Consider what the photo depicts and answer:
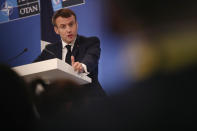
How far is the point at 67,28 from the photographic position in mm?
2965

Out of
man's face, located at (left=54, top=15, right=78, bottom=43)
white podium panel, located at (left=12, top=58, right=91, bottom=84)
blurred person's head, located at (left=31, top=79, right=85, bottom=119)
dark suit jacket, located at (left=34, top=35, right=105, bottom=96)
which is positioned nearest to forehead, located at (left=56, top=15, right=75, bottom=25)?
man's face, located at (left=54, top=15, right=78, bottom=43)

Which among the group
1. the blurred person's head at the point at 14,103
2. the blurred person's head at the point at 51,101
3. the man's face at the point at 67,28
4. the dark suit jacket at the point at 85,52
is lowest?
the dark suit jacket at the point at 85,52

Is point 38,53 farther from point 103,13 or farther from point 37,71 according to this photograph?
point 37,71

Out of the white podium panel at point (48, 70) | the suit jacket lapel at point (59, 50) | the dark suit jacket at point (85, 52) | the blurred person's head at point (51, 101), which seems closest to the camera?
the blurred person's head at point (51, 101)

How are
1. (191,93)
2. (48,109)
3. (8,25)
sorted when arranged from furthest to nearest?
(8,25), (48,109), (191,93)

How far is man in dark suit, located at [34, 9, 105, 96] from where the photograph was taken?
2717 millimetres

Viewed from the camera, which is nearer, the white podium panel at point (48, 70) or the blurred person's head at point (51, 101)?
the blurred person's head at point (51, 101)

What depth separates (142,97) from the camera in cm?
29

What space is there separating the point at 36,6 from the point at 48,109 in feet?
10.1

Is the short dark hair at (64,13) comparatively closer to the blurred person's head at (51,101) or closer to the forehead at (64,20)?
the forehead at (64,20)

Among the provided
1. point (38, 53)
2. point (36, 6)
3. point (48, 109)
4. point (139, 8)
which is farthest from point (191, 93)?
point (36, 6)

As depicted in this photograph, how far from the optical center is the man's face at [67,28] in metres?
2.95

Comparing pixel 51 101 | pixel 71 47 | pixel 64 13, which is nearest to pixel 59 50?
pixel 71 47

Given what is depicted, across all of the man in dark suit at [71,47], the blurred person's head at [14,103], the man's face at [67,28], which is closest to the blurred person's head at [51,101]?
the blurred person's head at [14,103]
